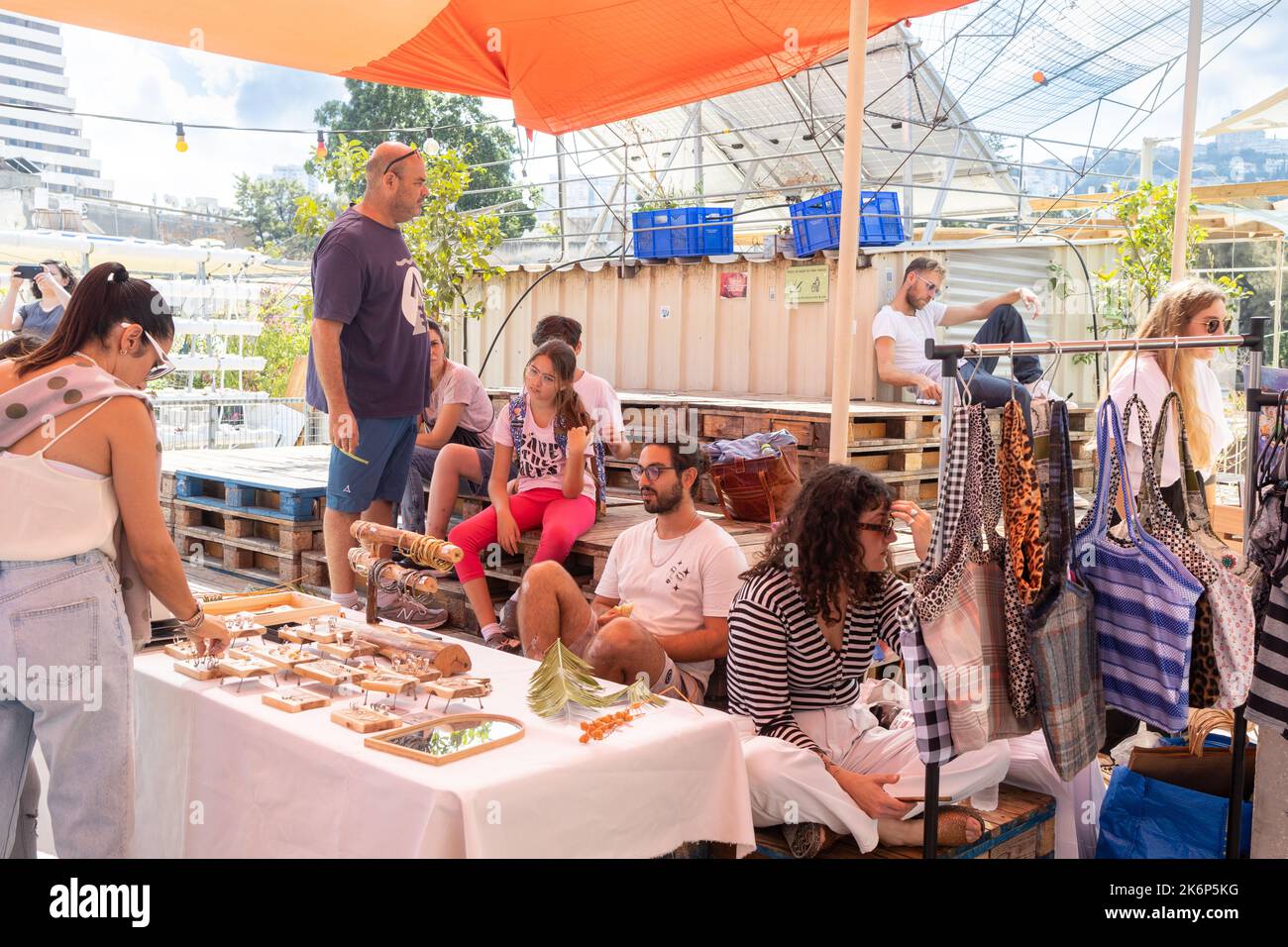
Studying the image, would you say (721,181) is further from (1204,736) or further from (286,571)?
(1204,736)

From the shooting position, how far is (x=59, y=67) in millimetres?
13484

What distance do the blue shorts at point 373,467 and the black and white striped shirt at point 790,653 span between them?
7.08 feet

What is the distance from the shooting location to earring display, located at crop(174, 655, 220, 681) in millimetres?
2967

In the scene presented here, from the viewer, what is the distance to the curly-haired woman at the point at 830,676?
322 centimetres

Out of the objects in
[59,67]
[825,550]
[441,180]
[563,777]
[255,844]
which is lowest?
[255,844]

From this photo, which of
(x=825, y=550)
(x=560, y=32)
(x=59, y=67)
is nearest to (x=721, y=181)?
(x=59, y=67)

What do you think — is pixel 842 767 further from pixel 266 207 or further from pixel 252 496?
pixel 266 207

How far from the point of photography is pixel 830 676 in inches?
138

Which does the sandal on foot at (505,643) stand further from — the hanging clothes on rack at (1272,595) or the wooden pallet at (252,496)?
the hanging clothes on rack at (1272,595)

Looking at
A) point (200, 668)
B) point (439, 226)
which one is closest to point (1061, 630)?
point (200, 668)

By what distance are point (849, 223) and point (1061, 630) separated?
1.79m

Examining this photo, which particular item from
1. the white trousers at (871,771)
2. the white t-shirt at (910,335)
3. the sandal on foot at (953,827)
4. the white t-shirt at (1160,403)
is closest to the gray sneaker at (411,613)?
the white trousers at (871,771)
